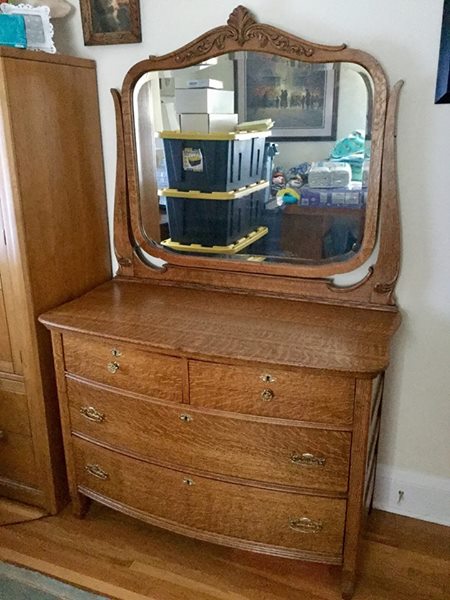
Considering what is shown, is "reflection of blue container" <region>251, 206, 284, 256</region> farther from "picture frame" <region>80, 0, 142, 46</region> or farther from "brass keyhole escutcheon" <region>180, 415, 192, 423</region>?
"picture frame" <region>80, 0, 142, 46</region>

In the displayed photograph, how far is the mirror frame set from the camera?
1.66m

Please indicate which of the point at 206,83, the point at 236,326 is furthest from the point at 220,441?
the point at 206,83

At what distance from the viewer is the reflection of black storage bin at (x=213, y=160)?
185 cm

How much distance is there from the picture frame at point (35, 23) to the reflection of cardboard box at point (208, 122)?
496mm

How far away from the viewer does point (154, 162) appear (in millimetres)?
1999

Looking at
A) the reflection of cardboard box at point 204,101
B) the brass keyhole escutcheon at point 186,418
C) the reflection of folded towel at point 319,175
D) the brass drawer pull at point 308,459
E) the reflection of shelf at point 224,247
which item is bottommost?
the brass drawer pull at point 308,459

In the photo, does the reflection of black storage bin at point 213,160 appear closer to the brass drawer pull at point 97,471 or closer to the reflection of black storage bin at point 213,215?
the reflection of black storage bin at point 213,215

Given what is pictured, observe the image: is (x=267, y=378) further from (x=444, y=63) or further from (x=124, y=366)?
(x=444, y=63)

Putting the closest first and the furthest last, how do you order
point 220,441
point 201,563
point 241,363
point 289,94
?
point 241,363
point 220,441
point 289,94
point 201,563

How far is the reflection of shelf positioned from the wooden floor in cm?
103

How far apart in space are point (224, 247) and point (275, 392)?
0.65m

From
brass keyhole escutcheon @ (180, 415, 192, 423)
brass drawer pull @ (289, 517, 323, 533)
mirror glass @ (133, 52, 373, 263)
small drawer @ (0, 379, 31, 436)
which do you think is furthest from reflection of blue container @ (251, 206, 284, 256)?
small drawer @ (0, 379, 31, 436)

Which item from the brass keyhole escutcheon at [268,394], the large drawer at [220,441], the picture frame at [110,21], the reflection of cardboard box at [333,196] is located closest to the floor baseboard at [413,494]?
the large drawer at [220,441]

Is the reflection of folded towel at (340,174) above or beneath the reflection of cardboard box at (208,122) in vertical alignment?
beneath
